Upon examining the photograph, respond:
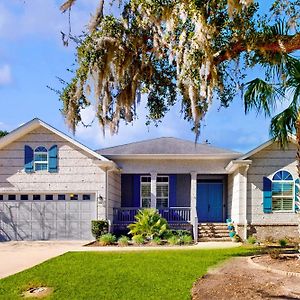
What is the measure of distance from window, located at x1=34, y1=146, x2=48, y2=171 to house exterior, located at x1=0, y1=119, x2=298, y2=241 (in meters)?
0.04

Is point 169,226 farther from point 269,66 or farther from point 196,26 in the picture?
point 196,26

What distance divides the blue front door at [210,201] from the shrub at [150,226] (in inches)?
171

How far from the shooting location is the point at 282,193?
→ 20.6 meters

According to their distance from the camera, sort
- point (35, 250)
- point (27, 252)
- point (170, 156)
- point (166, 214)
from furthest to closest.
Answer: point (166, 214) < point (170, 156) < point (35, 250) < point (27, 252)

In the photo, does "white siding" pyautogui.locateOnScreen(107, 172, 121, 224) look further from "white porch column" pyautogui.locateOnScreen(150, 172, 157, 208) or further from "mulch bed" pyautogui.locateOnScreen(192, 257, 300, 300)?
"mulch bed" pyautogui.locateOnScreen(192, 257, 300, 300)

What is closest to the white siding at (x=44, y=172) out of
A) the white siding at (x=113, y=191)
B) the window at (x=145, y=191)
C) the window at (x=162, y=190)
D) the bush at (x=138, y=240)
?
the white siding at (x=113, y=191)

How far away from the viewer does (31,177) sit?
2106 centimetres

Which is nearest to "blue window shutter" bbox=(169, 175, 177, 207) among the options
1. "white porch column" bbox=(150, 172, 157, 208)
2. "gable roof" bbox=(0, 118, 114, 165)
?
"white porch column" bbox=(150, 172, 157, 208)

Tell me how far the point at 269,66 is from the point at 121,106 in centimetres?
385

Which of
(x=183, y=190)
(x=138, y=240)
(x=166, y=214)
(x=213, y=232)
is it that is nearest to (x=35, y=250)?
(x=138, y=240)

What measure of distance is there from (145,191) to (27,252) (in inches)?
318

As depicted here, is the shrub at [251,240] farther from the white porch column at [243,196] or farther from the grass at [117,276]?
the grass at [117,276]

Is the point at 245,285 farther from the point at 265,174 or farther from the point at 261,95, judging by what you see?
the point at 265,174

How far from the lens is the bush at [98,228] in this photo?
20.0 m
